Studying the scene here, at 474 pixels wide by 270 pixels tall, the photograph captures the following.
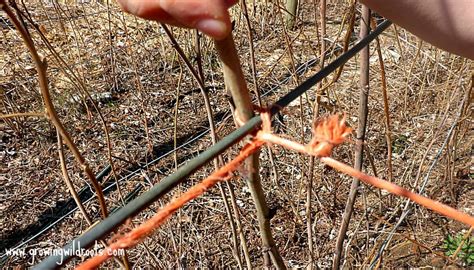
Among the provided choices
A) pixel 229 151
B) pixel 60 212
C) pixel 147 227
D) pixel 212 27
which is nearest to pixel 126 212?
pixel 147 227

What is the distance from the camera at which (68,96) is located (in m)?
2.17

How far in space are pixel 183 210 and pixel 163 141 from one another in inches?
17.1

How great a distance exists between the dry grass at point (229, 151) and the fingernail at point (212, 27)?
2.62 feet

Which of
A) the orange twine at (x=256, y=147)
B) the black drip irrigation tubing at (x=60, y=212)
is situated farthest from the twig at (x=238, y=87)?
the black drip irrigation tubing at (x=60, y=212)

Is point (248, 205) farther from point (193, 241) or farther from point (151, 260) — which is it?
point (151, 260)

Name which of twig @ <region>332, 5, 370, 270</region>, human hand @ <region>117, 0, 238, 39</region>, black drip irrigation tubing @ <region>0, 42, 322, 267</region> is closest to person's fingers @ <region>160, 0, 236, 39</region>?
human hand @ <region>117, 0, 238, 39</region>

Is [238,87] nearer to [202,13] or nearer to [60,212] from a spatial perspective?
[202,13]

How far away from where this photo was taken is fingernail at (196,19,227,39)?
319mm

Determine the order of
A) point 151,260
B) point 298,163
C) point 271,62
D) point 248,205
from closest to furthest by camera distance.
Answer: point 151,260
point 248,205
point 298,163
point 271,62

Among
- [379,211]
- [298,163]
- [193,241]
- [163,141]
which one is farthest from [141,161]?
[379,211]

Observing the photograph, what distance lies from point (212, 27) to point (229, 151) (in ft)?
3.79

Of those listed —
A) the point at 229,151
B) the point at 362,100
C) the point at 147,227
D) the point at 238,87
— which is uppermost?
the point at 229,151

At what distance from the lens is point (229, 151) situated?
57.9 inches

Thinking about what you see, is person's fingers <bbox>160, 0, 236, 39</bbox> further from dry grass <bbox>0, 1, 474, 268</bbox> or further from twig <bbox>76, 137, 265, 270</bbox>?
dry grass <bbox>0, 1, 474, 268</bbox>
